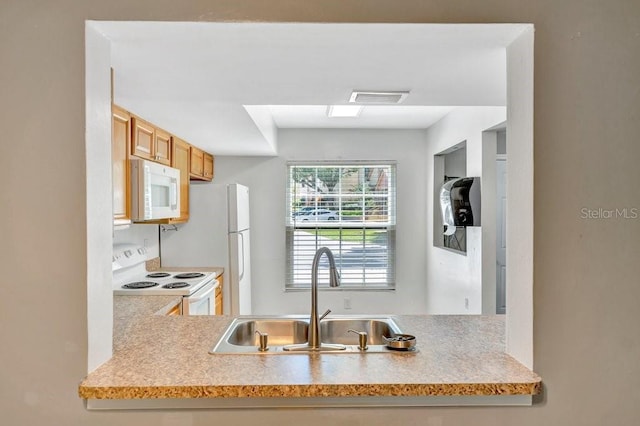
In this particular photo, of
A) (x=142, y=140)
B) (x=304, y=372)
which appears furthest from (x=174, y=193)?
(x=304, y=372)

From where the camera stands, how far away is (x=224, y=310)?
3793 millimetres

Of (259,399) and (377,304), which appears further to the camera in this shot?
(377,304)

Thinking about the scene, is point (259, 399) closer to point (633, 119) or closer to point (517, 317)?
point (517, 317)

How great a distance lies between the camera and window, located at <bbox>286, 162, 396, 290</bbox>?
15.9 ft

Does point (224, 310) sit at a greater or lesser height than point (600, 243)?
lesser

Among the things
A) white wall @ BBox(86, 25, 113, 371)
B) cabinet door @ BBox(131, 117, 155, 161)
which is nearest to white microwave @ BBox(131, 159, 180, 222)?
cabinet door @ BBox(131, 117, 155, 161)

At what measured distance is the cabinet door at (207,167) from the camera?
4430 millimetres

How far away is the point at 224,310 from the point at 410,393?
2920mm

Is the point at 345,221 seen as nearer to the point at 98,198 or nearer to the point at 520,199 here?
the point at 520,199

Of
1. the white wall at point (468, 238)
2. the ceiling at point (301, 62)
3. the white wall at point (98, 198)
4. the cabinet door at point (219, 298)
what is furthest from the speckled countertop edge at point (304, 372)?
the cabinet door at point (219, 298)

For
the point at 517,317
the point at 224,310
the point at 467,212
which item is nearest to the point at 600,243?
the point at 517,317

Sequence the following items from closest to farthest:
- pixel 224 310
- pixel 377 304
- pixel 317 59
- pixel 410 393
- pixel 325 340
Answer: pixel 410 393 < pixel 317 59 < pixel 325 340 < pixel 224 310 < pixel 377 304

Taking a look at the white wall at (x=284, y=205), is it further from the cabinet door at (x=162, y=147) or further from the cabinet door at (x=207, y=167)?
the cabinet door at (x=162, y=147)

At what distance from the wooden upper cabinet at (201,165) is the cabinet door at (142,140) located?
1.02m
